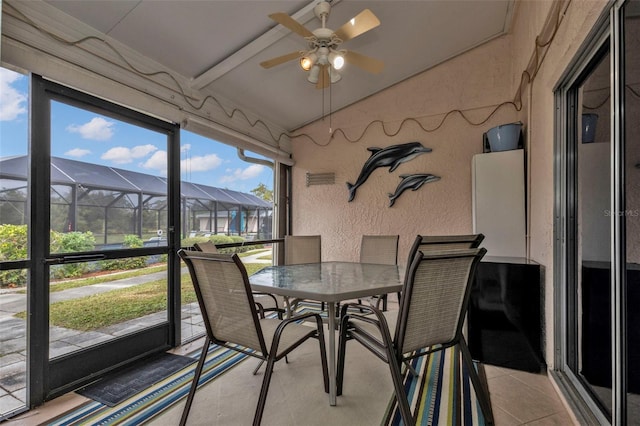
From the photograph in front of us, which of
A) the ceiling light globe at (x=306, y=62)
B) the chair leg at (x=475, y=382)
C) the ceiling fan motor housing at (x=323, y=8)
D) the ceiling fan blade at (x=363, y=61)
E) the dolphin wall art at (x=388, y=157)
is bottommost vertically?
the chair leg at (x=475, y=382)

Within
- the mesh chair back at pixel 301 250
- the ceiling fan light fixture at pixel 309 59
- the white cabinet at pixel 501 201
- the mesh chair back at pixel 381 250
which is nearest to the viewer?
the ceiling fan light fixture at pixel 309 59

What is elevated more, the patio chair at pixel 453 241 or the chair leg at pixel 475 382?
the patio chair at pixel 453 241

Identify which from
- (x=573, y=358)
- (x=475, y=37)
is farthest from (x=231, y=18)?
(x=573, y=358)

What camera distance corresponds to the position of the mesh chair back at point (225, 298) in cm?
140

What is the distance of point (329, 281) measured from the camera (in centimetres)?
193

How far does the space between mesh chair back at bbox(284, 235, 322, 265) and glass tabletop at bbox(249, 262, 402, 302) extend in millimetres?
647

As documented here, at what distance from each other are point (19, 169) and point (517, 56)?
432cm

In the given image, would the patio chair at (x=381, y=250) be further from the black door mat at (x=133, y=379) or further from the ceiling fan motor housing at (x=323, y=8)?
the ceiling fan motor housing at (x=323, y=8)

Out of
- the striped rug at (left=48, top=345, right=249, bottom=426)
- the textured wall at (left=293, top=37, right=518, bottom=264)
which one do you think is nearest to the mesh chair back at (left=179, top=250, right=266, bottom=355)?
the striped rug at (left=48, top=345, right=249, bottom=426)

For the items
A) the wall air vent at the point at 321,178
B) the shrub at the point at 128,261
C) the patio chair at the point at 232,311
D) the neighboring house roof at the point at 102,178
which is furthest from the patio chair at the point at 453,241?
the wall air vent at the point at 321,178

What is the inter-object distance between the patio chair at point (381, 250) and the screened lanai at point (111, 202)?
1.59 metres

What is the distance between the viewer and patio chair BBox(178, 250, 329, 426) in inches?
54.6

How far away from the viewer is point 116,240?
2.36 metres

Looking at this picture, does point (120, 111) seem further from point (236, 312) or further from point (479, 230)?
point (479, 230)
